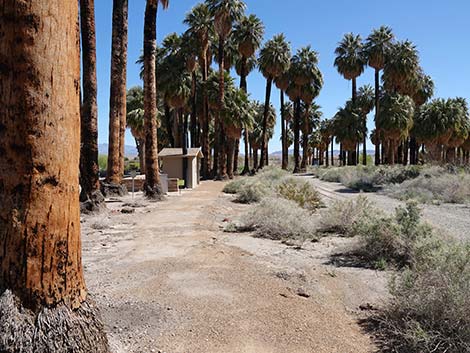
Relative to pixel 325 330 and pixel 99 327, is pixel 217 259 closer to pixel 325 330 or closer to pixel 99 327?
pixel 325 330

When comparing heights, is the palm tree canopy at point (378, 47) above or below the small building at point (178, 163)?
above

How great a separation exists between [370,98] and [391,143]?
57.6ft

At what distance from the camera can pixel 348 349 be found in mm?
4832

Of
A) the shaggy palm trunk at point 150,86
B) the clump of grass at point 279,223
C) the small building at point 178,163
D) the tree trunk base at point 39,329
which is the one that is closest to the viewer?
the tree trunk base at point 39,329

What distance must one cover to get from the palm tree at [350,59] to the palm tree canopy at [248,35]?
1651cm

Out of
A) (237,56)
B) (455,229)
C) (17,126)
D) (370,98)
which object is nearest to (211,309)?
(17,126)

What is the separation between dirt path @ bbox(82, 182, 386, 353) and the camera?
4941 mm

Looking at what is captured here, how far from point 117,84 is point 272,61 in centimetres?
3220

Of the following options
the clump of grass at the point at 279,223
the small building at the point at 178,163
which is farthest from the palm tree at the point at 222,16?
the clump of grass at the point at 279,223

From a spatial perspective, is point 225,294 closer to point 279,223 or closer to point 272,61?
point 279,223

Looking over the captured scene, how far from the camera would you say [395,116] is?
48.1 metres

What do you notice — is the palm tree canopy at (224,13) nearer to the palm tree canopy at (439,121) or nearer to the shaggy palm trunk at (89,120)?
the shaggy palm trunk at (89,120)

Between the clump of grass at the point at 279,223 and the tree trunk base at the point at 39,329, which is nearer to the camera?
the tree trunk base at the point at 39,329

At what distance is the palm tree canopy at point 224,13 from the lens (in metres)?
38.2
